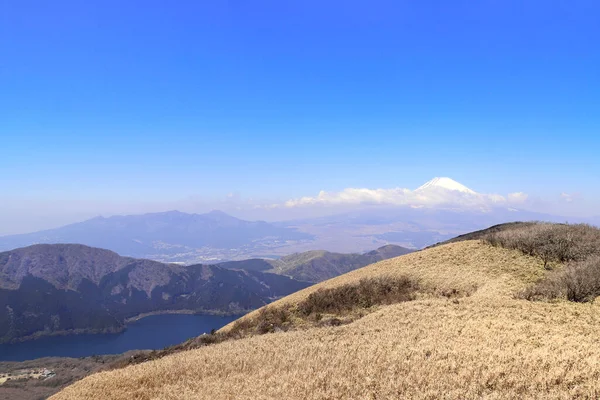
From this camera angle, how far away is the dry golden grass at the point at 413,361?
11.0 meters

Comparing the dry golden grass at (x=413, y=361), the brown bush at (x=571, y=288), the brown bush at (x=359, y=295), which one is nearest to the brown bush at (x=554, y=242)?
the brown bush at (x=571, y=288)

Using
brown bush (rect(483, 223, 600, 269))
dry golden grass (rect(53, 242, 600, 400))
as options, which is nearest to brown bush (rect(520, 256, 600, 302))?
dry golden grass (rect(53, 242, 600, 400))

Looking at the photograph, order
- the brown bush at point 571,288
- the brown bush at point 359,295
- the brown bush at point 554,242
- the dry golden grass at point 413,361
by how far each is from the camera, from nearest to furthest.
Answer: the dry golden grass at point 413,361 → the brown bush at point 571,288 → the brown bush at point 359,295 → the brown bush at point 554,242

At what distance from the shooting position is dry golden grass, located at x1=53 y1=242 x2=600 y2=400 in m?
11.0

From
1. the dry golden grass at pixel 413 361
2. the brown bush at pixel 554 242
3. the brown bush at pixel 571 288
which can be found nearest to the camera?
the dry golden grass at pixel 413 361

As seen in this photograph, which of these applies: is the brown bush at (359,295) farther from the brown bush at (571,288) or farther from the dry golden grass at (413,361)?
the brown bush at (571,288)

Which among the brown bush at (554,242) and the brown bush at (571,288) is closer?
the brown bush at (571,288)

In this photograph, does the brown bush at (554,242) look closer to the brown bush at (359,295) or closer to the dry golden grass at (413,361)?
the brown bush at (359,295)

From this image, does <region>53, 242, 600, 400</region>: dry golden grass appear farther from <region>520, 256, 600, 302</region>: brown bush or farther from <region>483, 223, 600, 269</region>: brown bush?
<region>483, 223, 600, 269</region>: brown bush

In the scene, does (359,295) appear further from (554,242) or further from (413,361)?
(554,242)

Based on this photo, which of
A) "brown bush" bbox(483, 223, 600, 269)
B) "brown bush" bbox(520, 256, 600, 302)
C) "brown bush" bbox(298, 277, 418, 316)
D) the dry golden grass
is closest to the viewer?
the dry golden grass

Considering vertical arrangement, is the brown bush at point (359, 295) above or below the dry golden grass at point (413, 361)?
below

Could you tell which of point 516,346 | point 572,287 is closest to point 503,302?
point 572,287

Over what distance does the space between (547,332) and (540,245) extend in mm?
26872
